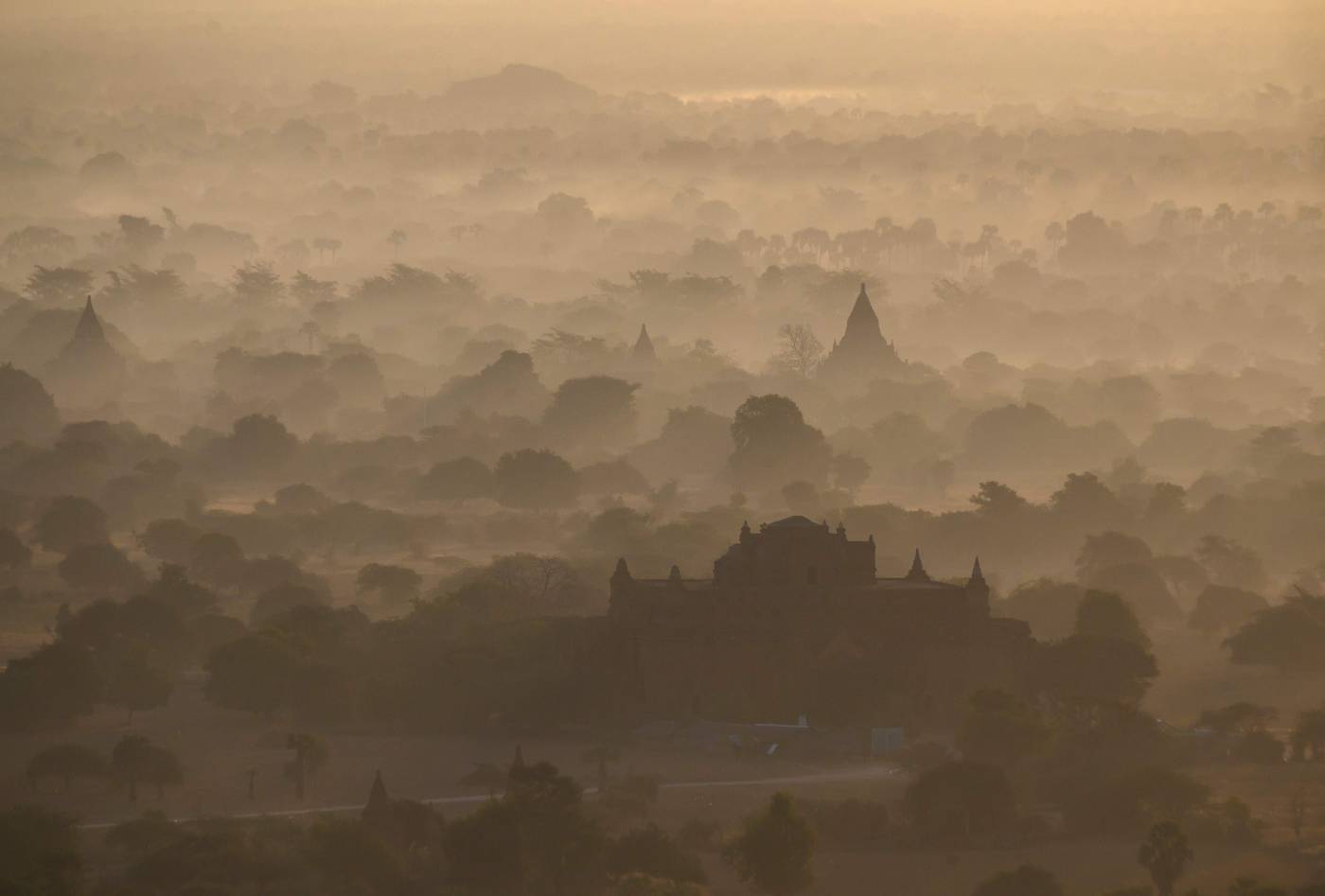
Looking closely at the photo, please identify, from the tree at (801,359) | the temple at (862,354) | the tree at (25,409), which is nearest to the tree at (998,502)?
the tree at (25,409)

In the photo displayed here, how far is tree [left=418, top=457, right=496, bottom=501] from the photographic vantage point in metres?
127

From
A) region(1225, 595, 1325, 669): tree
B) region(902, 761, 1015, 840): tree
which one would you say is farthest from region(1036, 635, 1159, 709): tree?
region(1225, 595, 1325, 669): tree

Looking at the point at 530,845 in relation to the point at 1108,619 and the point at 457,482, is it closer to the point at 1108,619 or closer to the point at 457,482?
the point at 1108,619

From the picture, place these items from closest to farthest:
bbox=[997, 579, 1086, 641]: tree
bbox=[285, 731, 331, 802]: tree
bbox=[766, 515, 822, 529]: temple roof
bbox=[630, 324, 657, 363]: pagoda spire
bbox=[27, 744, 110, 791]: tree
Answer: bbox=[27, 744, 110, 791]: tree
bbox=[285, 731, 331, 802]: tree
bbox=[766, 515, 822, 529]: temple roof
bbox=[997, 579, 1086, 641]: tree
bbox=[630, 324, 657, 363]: pagoda spire

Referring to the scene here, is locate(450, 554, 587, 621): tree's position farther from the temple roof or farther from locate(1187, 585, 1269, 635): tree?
locate(1187, 585, 1269, 635): tree

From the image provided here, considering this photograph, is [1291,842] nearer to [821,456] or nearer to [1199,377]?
[821,456]

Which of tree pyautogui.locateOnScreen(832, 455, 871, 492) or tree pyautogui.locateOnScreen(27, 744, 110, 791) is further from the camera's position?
tree pyautogui.locateOnScreen(832, 455, 871, 492)

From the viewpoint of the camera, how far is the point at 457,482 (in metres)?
127

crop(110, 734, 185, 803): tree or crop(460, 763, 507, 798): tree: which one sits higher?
crop(110, 734, 185, 803): tree

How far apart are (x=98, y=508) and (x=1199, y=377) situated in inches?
3916

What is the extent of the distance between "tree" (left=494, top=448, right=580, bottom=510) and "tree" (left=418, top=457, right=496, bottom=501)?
1009 millimetres

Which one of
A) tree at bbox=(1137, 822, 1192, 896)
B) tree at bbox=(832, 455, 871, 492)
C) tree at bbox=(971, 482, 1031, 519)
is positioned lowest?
tree at bbox=(1137, 822, 1192, 896)

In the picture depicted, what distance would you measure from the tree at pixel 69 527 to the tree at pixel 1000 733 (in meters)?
46.5

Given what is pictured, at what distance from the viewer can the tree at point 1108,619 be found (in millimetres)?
78625
